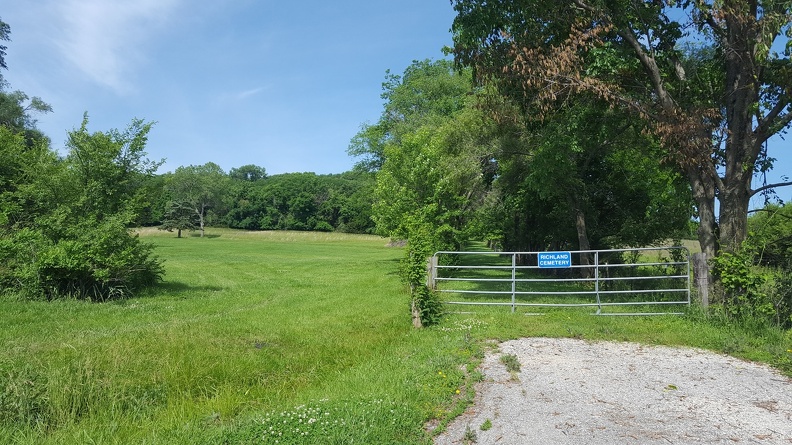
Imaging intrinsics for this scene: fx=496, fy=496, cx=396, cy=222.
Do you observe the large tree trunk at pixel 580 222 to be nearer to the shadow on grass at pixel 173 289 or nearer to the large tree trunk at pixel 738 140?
the large tree trunk at pixel 738 140

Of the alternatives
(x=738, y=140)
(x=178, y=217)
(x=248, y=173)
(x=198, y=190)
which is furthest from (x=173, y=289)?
(x=248, y=173)

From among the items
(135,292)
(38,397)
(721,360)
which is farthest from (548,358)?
(135,292)

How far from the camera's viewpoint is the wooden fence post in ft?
32.0

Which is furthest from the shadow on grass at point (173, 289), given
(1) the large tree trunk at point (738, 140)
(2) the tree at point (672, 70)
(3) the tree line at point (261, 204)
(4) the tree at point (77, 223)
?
(3) the tree line at point (261, 204)

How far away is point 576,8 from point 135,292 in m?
14.9

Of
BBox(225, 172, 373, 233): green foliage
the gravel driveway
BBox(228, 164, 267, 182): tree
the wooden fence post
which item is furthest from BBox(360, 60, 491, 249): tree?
BBox(228, 164, 267, 182): tree

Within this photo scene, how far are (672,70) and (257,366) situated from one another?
12.3 metres

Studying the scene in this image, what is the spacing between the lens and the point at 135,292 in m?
15.5

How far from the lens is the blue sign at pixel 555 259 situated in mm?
10383

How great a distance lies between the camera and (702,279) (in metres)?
9.82

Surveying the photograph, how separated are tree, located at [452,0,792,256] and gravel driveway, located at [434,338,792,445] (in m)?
4.77

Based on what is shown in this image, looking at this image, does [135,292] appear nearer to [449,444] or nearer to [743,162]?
[449,444]

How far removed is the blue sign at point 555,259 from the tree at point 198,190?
84601mm

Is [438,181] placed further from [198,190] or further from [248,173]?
[248,173]
